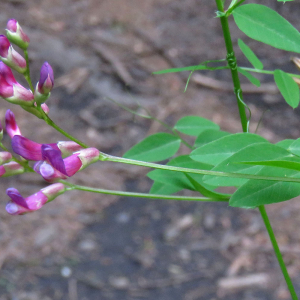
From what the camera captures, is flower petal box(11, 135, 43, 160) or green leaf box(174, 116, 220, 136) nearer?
flower petal box(11, 135, 43, 160)

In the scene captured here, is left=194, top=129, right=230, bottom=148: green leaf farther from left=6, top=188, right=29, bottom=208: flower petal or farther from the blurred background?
the blurred background

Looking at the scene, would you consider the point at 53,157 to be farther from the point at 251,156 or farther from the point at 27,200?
the point at 251,156

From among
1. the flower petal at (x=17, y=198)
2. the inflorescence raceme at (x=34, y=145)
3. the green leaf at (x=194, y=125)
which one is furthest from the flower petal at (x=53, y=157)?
the green leaf at (x=194, y=125)

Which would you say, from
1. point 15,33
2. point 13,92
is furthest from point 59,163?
point 15,33

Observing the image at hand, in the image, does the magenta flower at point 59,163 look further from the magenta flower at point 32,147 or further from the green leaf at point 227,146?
the green leaf at point 227,146

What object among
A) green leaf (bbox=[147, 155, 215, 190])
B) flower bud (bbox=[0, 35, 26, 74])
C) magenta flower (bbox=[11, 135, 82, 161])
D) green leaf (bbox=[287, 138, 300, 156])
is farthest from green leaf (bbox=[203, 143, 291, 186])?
flower bud (bbox=[0, 35, 26, 74])

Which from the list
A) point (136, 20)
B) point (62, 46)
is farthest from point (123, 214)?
point (136, 20)
